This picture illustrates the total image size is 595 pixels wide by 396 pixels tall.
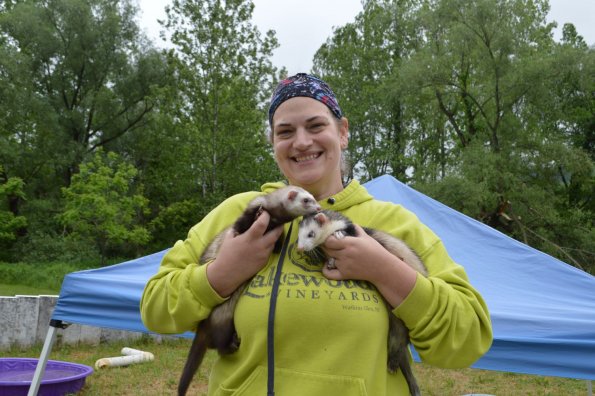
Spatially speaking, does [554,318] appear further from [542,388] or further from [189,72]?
[189,72]

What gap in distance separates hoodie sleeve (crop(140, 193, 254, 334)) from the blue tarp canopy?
1926 mm

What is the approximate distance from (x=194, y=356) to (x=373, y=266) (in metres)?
0.94

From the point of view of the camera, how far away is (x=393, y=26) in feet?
90.8

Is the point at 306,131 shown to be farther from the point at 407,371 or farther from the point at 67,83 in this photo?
the point at 67,83

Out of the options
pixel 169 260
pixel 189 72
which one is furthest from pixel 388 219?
pixel 189 72

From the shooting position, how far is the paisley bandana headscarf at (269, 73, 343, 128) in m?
1.69

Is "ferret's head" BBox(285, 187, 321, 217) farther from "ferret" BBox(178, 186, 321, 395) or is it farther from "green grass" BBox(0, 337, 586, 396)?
"green grass" BBox(0, 337, 586, 396)

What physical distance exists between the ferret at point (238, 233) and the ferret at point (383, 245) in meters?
0.08

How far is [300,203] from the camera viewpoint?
1.78m

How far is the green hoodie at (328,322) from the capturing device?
1414 mm

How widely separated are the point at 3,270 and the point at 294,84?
54.3ft

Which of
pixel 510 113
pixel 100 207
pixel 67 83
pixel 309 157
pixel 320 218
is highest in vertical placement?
pixel 67 83

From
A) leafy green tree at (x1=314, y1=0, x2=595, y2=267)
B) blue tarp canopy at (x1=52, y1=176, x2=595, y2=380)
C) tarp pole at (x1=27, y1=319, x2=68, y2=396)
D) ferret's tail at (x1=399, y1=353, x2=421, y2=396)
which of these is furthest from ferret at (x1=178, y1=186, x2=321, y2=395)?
leafy green tree at (x1=314, y1=0, x2=595, y2=267)

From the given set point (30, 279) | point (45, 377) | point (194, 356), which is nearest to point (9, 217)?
point (30, 279)
